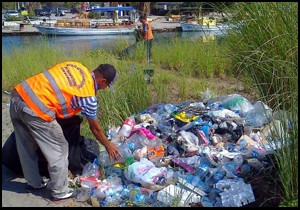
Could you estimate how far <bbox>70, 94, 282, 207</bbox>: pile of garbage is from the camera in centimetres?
401

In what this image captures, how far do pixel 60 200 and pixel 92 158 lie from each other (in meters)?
0.80

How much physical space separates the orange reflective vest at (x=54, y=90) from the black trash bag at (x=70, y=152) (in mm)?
546

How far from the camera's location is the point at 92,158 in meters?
5.09

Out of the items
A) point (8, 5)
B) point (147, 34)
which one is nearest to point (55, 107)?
point (147, 34)

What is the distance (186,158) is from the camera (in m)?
4.67

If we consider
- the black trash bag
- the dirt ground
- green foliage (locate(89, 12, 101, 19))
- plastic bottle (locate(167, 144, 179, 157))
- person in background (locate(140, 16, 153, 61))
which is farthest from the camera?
green foliage (locate(89, 12, 101, 19))

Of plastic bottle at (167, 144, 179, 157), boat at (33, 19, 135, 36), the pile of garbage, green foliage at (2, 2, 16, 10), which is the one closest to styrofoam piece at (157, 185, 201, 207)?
the pile of garbage

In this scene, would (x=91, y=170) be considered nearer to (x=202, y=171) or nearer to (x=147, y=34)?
(x=202, y=171)

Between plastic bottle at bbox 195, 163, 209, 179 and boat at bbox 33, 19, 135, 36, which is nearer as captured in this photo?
plastic bottle at bbox 195, 163, 209, 179

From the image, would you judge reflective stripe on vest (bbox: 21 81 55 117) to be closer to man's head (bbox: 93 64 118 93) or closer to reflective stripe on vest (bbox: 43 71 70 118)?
reflective stripe on vest (bbox: 43 71 70 118)

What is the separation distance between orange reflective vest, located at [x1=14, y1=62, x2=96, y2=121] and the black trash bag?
1.79 ft

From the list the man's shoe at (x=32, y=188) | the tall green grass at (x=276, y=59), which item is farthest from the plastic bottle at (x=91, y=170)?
the tall green grass at (x=276, y=59)

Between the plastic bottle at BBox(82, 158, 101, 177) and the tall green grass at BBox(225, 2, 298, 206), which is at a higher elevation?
the tall green grass at BBox(225, 2, 298, 206)

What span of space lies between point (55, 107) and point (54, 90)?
18 cm
